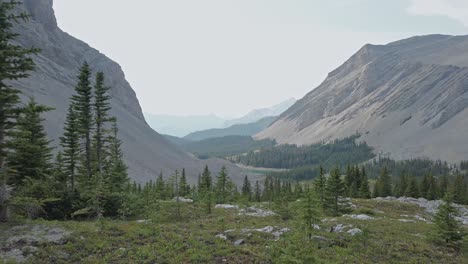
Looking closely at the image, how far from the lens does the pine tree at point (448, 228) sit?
2695 centimetres

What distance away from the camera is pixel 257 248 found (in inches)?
859

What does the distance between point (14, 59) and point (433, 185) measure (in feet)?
311

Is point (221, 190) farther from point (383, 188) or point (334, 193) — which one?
point (383, 188)

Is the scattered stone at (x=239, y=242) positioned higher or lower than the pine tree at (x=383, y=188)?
higher

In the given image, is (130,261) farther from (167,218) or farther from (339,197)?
(339,197)

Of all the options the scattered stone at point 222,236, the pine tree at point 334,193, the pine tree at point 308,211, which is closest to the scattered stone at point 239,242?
the scattered stone at point 222,236

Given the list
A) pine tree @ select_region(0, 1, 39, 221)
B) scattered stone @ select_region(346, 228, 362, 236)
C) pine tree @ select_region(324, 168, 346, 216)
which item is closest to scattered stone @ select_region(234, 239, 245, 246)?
scattered stone @ select_region(346, 228, 362, 236)

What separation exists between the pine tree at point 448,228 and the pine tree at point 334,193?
56.1ft

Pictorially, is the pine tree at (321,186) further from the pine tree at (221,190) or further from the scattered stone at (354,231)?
the pine tree at (221,190)

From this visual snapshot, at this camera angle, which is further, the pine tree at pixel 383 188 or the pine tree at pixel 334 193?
the pine tree at pixel 383 188

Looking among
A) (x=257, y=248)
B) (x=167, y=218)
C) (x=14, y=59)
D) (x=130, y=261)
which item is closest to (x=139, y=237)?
(x=130, y=261)

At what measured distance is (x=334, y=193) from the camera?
4478cm

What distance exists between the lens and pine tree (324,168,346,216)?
44.4 meters

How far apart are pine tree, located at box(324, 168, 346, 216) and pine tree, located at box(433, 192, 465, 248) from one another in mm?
17107
